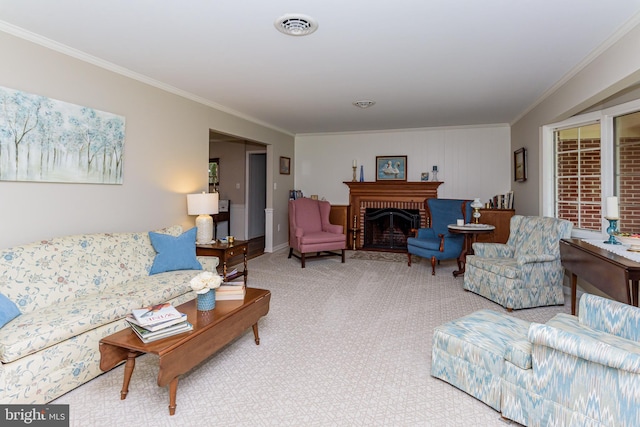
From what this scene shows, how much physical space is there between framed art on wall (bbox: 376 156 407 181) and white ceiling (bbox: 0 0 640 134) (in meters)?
2.16

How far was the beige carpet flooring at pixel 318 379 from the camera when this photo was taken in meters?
1.75

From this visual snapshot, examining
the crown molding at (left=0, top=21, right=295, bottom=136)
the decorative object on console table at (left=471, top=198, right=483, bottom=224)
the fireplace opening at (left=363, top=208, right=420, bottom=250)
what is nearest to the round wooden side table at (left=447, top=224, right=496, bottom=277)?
the decorative object on console table at (left=471, top=198, right=483, bottom=224)

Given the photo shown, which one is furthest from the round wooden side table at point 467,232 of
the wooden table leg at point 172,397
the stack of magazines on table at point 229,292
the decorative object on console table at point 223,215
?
the decorative object on console table at point 223,215

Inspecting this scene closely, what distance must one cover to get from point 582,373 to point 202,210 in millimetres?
3480

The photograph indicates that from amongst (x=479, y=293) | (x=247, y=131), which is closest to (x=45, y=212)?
(x=247, y=131)

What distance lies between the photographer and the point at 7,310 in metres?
1.94

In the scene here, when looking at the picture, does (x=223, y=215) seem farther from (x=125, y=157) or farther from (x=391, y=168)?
(x=125, y=157)

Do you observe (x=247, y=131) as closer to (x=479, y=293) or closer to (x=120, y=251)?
(x=120, y=251)

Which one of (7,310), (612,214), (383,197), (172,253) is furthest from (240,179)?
(612,214)

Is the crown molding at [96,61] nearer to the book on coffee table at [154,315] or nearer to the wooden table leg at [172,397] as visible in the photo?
the book on coffee table at [154,315]

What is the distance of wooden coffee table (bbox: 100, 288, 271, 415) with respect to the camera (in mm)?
1716

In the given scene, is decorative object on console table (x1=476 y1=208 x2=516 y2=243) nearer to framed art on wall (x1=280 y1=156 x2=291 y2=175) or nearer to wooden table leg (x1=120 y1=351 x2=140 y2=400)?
framed art on wall (x1=280 y1=156 x2=291 y2=175)

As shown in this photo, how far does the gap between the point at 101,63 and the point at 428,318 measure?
3.69 meters

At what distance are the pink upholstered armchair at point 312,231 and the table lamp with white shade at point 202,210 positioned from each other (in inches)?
64.1
